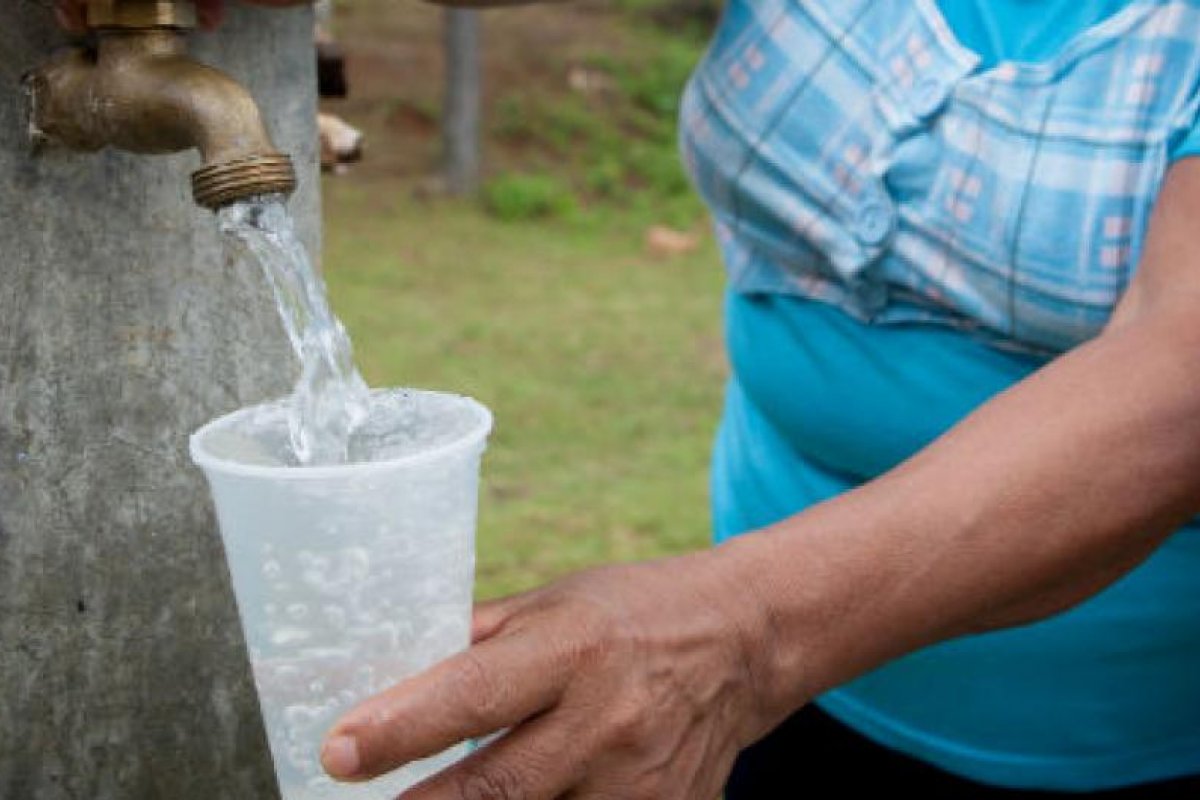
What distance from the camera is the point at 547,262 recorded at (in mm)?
7766

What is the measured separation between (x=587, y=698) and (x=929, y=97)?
0.75 m

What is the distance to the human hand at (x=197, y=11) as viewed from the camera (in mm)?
1312

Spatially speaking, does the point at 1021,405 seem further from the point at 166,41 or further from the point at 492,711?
the point at 166,41

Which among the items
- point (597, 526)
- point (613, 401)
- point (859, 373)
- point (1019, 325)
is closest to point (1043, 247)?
point (1019, 325)

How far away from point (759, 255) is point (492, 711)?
2.70 ft

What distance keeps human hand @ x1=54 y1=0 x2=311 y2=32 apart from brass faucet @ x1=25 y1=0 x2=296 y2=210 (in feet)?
0.05

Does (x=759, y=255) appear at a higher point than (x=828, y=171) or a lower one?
lower

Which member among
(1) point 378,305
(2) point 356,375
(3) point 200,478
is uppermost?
(2) point 356,375

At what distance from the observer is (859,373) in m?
1.71

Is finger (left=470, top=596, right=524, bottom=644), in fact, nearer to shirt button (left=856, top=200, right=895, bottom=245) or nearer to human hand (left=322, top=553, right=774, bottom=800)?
human hand (left=322, top=553, right=774, bottom=800)

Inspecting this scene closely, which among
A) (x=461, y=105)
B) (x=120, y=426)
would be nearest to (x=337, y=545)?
(x=120, y=426)

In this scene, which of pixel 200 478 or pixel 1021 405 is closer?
pixel 1021 405

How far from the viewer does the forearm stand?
1213mm

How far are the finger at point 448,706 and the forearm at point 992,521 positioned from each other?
16 cm
